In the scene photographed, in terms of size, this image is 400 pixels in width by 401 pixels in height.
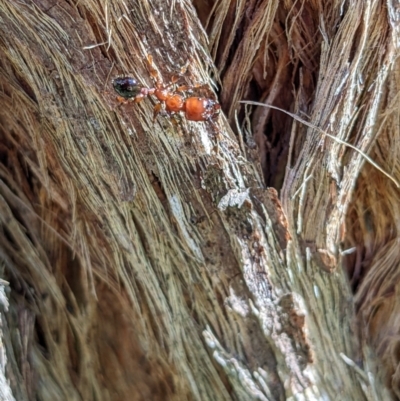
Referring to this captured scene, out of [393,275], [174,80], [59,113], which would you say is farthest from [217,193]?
[393,275]

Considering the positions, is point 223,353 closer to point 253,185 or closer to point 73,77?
point 253,185

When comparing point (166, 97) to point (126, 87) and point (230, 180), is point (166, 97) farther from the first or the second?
point (230, 180)

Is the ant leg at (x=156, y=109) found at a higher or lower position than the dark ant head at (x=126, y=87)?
lower

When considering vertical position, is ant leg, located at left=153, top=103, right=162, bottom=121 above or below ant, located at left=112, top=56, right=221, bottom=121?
below

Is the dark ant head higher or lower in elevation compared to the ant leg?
higher

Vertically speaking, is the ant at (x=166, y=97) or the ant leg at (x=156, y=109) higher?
the ant at (x=166, y=97)
